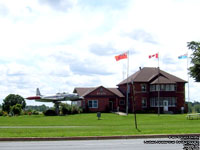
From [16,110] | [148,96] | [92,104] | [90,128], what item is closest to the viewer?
[90,128]

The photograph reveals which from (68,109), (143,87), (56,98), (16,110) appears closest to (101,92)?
(143,87)

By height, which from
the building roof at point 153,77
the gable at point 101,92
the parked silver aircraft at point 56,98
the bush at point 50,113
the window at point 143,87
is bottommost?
the bush at point 50,113

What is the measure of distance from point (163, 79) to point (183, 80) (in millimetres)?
4378

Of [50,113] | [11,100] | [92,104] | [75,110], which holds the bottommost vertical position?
[50,113]

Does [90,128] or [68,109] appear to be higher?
[68,109]

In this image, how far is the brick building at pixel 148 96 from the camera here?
6275 centimetres

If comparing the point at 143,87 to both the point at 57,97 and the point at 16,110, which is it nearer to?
the point at 57,97

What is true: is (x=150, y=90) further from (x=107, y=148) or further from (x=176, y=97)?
A: (x=107, y=148)

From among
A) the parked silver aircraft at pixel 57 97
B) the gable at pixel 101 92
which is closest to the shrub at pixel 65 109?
the parked silver aircraft at pixel 57 97

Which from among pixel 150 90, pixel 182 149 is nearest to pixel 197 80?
pixel 150 90

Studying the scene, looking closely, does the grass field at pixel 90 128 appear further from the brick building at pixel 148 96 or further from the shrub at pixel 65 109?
the brick building at pixel 148 96

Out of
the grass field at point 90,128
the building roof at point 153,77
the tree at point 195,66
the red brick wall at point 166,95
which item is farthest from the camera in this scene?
the building roof at point 153,77

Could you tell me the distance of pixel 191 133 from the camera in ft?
68.2

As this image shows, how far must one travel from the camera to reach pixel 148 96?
6544 cm
